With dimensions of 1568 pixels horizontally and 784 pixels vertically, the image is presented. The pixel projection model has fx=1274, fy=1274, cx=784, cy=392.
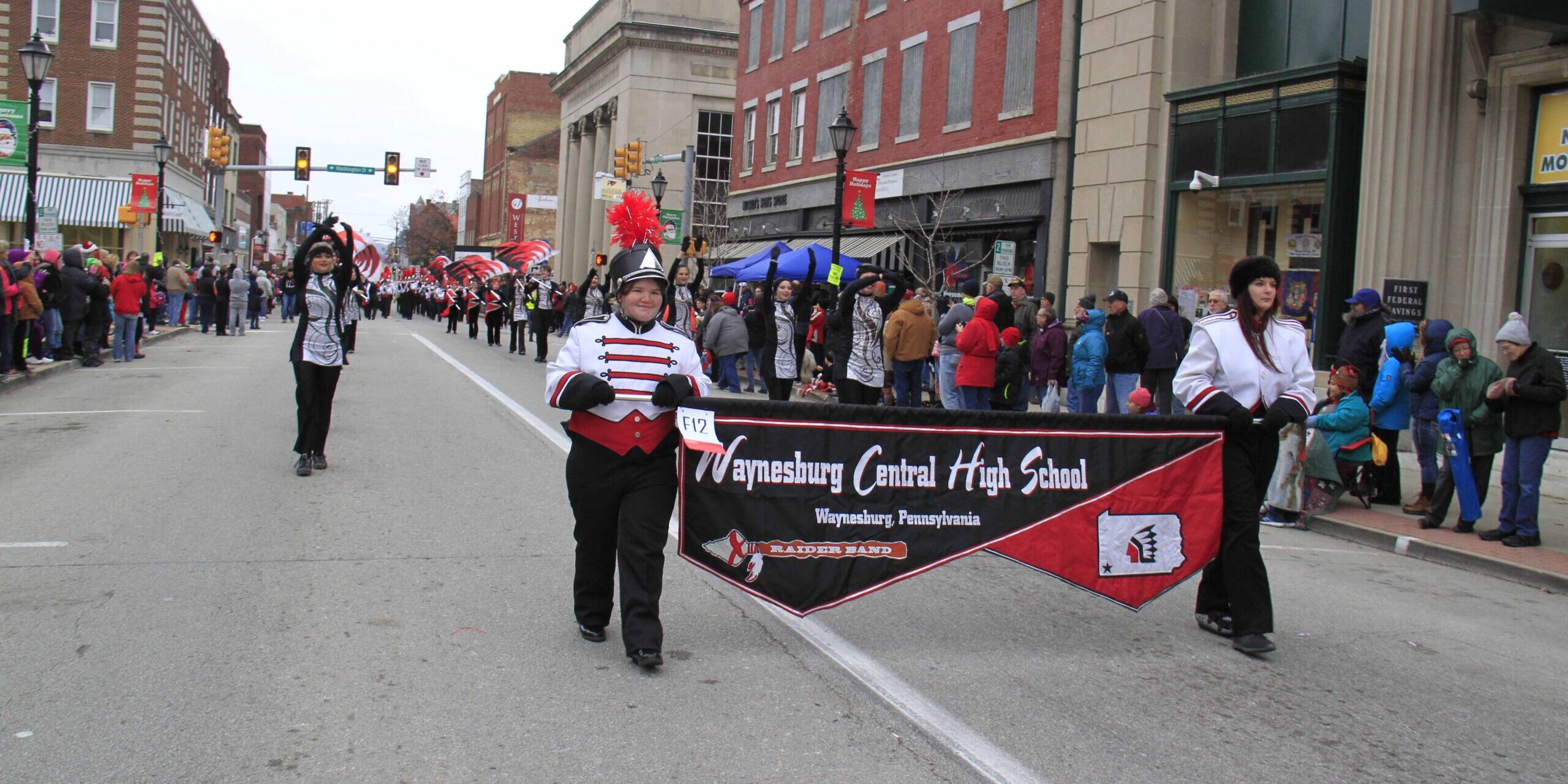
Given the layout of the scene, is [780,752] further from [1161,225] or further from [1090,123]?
[1090,123]

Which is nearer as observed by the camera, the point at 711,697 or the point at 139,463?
the point at 711,697

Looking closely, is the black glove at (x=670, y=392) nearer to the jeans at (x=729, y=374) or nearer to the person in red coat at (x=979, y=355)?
the person in red coat at (x=979, y=355)

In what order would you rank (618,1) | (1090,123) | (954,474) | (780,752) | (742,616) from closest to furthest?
1. (780,752)
2. (954,474)
3. (742,616)
4. (1090,123)
5. (618,1)

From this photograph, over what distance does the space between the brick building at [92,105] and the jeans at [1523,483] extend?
46.3 meters

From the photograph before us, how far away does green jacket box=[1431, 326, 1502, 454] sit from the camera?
977cm

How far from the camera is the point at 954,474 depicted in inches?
230

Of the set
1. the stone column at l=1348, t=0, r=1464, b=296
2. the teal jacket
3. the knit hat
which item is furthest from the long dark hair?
the stone column at l=1348, t=0, r=1464, b=296

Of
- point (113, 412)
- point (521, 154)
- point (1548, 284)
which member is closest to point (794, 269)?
point (113, 412)

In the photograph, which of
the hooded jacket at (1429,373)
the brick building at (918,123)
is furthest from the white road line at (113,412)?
the brick building at (918,123)

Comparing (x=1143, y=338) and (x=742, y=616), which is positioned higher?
(x=1143, y=338)

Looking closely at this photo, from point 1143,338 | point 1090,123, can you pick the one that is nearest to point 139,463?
point 1143,338

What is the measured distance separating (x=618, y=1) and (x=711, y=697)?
5786 centimetres

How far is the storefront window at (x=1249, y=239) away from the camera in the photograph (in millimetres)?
17828

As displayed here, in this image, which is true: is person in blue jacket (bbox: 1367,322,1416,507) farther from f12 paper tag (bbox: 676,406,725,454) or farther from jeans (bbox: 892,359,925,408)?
f12 paper tag (bbox: 676,406,725,454)
